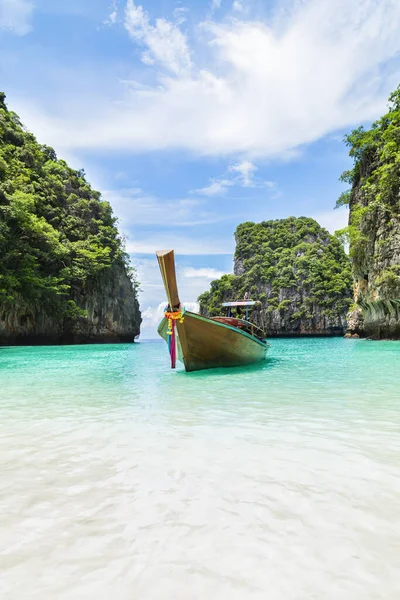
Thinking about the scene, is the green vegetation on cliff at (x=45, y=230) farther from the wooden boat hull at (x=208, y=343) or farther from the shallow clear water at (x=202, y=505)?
the shallow clear water at (x=202, y=505)

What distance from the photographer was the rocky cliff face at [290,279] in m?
56.0

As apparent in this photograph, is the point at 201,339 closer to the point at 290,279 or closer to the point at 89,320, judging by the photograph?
the point at 89,320

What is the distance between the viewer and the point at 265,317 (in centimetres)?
6000

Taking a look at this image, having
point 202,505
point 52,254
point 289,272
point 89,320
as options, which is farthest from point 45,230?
point 289,272

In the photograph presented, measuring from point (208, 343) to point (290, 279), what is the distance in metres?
53.8

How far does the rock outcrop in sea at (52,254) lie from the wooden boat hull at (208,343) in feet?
53.3

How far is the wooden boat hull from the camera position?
8555mm

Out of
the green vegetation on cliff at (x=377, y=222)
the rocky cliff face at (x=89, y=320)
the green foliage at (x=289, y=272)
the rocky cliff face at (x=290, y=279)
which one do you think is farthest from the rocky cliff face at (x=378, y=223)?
the green foliage at (x=289, y=272)

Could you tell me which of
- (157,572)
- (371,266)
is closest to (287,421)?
(157,572)

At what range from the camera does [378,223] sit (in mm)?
22797

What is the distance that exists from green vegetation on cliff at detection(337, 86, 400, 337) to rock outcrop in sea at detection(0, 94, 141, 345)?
2067cm

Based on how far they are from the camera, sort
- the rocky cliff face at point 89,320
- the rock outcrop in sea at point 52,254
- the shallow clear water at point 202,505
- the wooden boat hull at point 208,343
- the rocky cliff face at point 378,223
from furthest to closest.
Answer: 1. the rocky cliff face at point 89,320
2. the rock outcrop in sea at point 52,254
3. the rocky cliff face at point 378,223
4. the wooden boat hull at point 208,343
5. the shallow clear water at point 202,505

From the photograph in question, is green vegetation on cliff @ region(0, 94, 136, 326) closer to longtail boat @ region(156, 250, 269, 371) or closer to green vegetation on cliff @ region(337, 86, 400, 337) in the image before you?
longtail boat @ region(156, 250, 269, 371)

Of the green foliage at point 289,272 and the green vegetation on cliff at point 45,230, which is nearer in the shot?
the green vegetation on cliff at point 45,230
